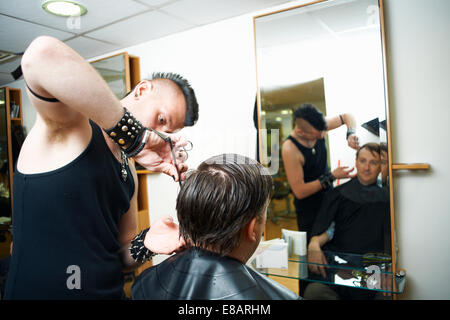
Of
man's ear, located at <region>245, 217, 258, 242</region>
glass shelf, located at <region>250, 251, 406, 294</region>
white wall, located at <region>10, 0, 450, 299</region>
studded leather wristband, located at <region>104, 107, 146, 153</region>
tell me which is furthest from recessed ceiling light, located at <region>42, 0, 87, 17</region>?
glass shelf, located at <region>250, 251, 406, 294</region>

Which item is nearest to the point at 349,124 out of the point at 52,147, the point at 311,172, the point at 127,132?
the point at 311,172

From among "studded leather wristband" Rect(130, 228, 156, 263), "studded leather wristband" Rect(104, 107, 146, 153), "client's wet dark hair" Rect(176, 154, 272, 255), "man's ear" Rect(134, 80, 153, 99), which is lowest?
"studded leather wristband" Rect(130, 228, 156, 263)

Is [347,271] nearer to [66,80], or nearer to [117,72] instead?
[66,80]

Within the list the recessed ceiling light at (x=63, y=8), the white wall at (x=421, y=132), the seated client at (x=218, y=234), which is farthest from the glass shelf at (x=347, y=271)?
the recessed ceiling light at (x=63, y=8)

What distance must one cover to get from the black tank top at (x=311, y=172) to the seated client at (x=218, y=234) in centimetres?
110

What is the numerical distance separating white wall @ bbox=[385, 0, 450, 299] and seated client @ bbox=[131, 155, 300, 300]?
1.23 metres

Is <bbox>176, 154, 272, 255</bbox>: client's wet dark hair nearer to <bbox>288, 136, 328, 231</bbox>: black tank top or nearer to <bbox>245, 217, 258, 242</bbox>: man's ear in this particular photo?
<bbox>245, 217, 258, 242</bbox>: man's ear

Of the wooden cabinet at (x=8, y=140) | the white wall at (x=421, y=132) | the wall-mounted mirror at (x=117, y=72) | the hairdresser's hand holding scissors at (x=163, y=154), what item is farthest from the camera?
the wall-mounted mirror at (x=117, y=72)

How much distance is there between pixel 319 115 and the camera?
1.83m

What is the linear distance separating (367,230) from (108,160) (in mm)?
1548

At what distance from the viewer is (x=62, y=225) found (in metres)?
0.72

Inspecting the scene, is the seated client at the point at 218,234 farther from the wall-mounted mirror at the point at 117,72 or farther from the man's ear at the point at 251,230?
the wall-mounted mirror at the point at 117,72

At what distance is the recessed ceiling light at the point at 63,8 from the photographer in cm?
143

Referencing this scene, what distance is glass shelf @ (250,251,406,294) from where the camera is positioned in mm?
1470
